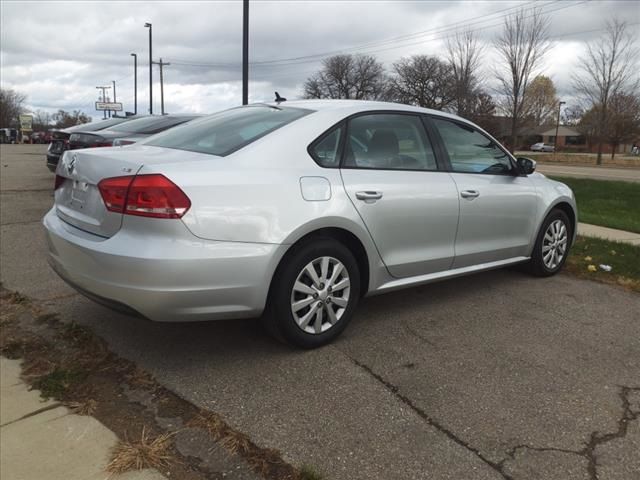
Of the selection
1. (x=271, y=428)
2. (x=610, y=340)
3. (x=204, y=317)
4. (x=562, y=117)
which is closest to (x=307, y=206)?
(x=204, y=317)

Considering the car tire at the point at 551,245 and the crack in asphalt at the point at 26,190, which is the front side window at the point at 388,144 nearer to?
the car tire at the point at 551,245

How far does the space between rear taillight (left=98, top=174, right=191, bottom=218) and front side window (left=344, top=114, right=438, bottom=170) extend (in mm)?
1193

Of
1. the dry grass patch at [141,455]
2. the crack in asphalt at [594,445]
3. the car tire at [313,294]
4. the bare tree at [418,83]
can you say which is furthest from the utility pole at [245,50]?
the bare tree at [418,83]

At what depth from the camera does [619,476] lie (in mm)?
2367

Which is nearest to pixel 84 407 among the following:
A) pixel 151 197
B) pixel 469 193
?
pixel 151 197

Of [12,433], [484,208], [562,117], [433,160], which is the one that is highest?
[562,117]

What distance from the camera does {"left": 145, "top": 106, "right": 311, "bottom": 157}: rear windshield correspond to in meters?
3.48

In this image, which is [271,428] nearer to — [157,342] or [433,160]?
[157,342]

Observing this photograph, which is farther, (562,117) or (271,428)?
(562,117)

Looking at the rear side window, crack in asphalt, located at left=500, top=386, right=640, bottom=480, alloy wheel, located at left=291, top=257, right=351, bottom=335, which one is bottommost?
crack in asphalt, located at left=500, top=386, right=640, bottom=480

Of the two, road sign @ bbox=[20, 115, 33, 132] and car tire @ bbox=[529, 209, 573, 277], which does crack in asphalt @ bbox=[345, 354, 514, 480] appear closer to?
car tire @ bbox=[529, 209, 573, 277]

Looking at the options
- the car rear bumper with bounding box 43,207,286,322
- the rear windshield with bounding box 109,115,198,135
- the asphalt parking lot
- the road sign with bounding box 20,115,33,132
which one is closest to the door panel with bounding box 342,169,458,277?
the asphalt parking lot

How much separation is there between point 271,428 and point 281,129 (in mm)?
1799

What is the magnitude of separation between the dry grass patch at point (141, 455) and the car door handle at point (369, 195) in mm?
1820
